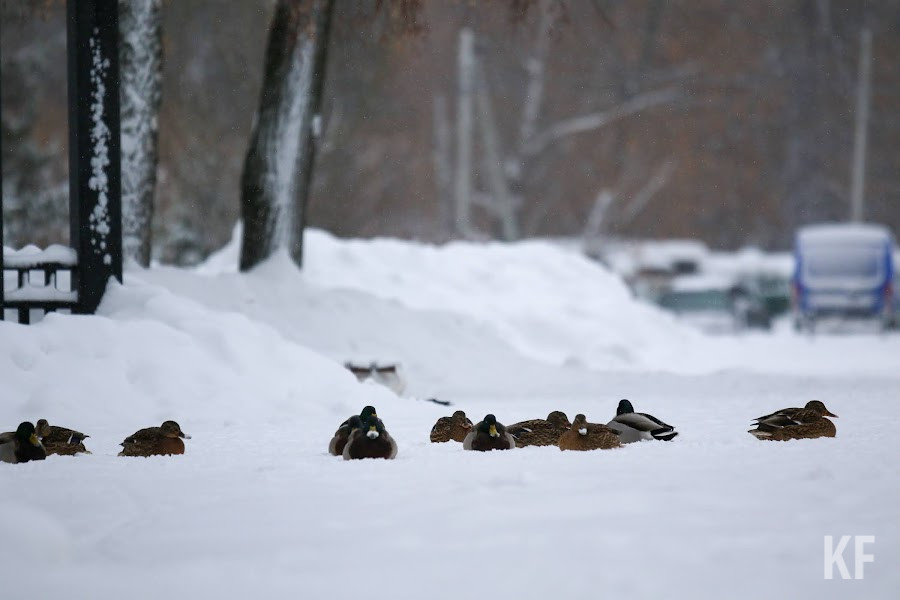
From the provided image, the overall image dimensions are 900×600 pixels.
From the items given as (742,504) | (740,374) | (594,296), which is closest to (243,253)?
(740,374)

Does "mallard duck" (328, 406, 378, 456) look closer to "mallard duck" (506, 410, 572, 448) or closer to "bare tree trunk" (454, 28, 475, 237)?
"mallard duck" (506, 410, 572, 448)

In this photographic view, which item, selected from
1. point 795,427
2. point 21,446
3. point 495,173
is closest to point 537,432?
point 795,427

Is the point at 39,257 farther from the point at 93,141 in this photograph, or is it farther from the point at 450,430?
the point at 450,430

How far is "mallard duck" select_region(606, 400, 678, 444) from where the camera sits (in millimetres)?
9008

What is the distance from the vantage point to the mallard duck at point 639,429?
9.01 meters

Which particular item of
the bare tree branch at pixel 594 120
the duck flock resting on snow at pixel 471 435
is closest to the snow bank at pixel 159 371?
the duck flock resting on snow at pixel 471 435

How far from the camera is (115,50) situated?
11992 mm

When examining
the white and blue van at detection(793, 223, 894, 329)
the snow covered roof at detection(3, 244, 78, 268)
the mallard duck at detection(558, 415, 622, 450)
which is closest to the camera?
the mallard duck at detection(558, 415, 622, 450)

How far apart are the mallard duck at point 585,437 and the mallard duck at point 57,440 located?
3075 millimetres

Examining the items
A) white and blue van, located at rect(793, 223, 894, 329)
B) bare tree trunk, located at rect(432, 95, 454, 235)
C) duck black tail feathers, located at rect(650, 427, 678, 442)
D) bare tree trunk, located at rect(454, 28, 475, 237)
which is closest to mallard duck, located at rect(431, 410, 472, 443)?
duck black tail feathers, located at rect(650, 427, 678, 442)

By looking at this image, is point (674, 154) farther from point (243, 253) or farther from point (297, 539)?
point (297, 539)

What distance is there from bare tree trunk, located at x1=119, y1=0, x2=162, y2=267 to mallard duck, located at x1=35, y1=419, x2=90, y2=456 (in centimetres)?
640

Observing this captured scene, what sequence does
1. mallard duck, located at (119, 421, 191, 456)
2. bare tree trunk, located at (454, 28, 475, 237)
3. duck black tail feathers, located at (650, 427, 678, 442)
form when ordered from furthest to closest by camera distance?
bare tree trunk, located at (454, 28, 475, 237) → duck black tail feathers, located at (650, 427, 678, 442) → mallard duck, located at (119, 421, 191, 456)

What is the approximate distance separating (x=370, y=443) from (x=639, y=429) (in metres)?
1.97
